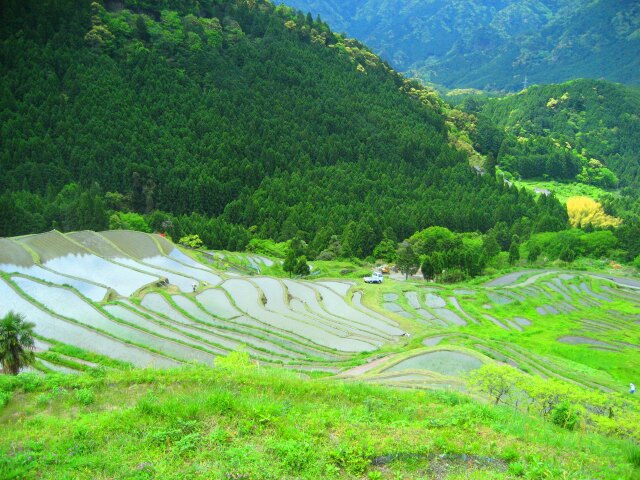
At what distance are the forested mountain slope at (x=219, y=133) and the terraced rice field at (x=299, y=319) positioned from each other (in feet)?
121

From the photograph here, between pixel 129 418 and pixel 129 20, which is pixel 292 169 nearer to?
pixel 129 20

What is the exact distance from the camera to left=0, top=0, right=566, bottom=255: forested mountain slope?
104750 millimetres

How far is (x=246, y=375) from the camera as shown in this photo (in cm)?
1617

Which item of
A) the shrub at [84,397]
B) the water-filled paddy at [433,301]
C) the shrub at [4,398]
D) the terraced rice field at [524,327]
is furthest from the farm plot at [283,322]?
the shrub at [4,398]

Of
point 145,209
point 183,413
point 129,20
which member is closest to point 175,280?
point 183,413

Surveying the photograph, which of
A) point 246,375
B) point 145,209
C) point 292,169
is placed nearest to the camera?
point 246,375

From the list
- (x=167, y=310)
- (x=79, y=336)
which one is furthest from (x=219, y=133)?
(x=79, y=336)

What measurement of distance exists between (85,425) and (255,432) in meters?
4.41

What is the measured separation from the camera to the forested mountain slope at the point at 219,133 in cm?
10475

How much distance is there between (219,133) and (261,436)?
128092 mm

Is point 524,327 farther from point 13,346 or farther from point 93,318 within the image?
point 13,346

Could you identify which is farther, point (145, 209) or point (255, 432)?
point (145, 209)

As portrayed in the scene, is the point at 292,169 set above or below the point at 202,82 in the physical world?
below

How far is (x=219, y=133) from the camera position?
133m
